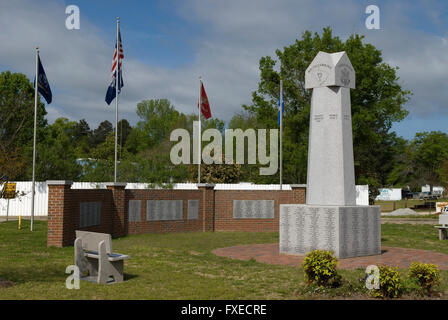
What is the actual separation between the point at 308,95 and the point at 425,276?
30624mm

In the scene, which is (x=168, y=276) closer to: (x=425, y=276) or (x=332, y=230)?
(x=425, y=276)

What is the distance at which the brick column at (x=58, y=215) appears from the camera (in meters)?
14.9

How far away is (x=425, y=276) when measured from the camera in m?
7.81

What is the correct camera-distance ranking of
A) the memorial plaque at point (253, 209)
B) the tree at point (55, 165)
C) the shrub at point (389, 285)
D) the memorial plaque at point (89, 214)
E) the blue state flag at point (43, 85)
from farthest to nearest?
the tree at point (55, 165)
the memorial plaque at point (253, 209)
the blue state flag at point (43, 85)
the memorial plaque at point (89, 214)
the shrub at point (389, 285)

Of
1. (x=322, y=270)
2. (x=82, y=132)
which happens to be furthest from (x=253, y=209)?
(x=82, y=132)

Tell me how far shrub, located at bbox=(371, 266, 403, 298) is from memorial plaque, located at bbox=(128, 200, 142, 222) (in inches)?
553

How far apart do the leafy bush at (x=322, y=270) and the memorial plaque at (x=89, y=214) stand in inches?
403

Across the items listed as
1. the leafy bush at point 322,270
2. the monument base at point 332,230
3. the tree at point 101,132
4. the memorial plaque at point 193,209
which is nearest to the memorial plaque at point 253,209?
the memorial plaque at point 193,209

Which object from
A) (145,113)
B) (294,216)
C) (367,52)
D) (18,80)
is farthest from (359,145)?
(145,113)

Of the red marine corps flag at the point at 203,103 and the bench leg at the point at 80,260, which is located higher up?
the red marine corps flag at the point at 203,103

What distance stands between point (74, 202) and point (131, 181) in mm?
18079

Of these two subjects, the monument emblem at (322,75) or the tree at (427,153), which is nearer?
the monument emblem at (322,75)

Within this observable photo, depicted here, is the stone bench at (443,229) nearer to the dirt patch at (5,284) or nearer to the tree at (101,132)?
the dirt patch at (5,284)
